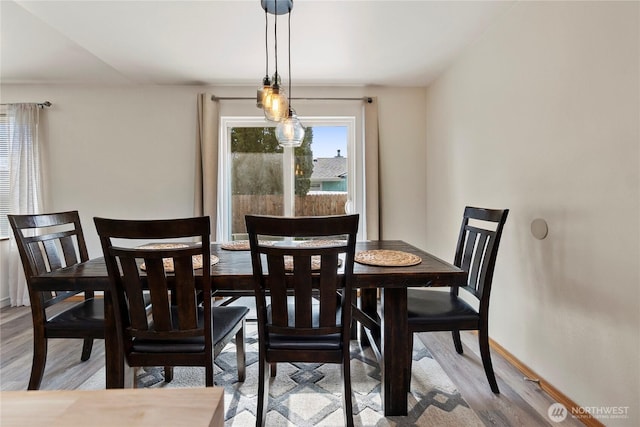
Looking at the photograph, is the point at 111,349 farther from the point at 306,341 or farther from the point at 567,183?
the point at 567,183

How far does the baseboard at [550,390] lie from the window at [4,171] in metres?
4.57

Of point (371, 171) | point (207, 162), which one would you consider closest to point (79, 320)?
point (207, 162)

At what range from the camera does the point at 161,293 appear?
1268mm

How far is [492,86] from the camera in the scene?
2.19m

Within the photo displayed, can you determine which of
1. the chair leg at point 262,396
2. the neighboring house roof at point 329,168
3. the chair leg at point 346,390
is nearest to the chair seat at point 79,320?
the chair leg at point 262,396

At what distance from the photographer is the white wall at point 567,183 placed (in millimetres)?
1280

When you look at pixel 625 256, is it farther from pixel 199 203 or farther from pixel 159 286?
pixel 199 203

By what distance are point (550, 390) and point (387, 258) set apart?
1.13m

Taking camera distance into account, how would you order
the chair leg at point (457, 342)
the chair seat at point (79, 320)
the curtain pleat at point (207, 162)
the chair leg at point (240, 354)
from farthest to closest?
the curtain pleat at point (207, 162) < the chair leg at point (457, 342) < the chair leg at point (240, 354) < the chair seat at point (79, 320)

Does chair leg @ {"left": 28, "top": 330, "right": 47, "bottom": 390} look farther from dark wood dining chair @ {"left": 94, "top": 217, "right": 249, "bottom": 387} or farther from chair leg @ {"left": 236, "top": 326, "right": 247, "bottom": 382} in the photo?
chair leg @ {"left": 236, "top": 326, "right": 247, "bottom": 382}

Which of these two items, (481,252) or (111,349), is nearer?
(111,349)

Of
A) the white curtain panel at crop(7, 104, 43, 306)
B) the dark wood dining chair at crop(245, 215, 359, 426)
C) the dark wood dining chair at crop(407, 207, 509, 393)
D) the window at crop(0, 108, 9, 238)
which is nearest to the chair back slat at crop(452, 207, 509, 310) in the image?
the dark wood dining chair at crop(407, 207, 509, 393)

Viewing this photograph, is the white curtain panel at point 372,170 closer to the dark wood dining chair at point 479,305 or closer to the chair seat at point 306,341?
the dark wood dining chair at point 479,305

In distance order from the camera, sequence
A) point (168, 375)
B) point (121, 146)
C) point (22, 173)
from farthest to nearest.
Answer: point (121, 146) → point (22, 173) → point (168, 375)
